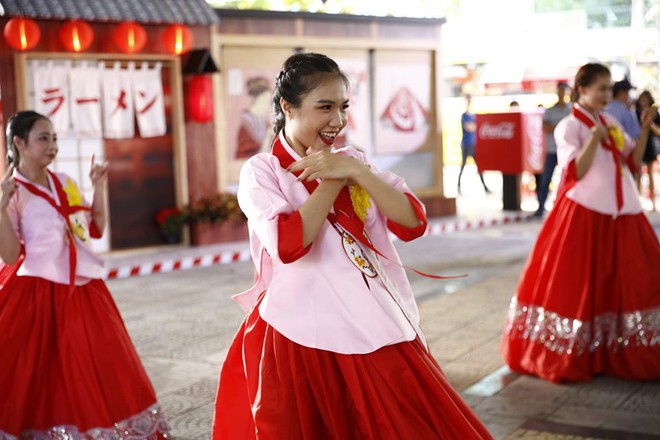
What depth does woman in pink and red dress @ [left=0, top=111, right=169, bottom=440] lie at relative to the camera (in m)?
3.46

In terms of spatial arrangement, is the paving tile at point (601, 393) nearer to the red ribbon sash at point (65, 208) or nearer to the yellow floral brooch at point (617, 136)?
the yellow floral brooch at point (617, 136)

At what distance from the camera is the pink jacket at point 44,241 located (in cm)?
352

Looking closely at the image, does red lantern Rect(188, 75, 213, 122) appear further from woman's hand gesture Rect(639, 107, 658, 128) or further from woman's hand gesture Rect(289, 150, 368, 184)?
woman's hand gesture Rect(289, 150, 368, 184)

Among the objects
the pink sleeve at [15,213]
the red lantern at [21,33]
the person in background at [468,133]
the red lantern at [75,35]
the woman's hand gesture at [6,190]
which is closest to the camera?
the woman's hand gesture at [6,190]

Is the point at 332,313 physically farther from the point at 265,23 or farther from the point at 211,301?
the point at 265,23

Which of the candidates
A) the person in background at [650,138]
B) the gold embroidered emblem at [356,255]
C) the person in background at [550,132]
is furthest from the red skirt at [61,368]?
the person in background at [650,138]

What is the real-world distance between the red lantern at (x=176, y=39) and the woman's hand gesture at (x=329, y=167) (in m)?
7.46

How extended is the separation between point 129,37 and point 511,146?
5135 mm

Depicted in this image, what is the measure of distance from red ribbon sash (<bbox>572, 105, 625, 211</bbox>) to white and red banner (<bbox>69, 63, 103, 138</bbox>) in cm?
570

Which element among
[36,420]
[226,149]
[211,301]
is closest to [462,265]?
[211,301]

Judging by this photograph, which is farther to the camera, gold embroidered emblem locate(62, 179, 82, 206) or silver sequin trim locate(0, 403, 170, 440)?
gold embroidered emblem locate(62, 179, 82, 206)

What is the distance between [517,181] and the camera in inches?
469

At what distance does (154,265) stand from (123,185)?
200 centimetres

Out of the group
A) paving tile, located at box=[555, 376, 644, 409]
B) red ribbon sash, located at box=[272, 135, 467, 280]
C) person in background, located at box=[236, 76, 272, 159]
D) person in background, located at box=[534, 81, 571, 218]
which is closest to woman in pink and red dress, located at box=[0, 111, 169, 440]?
red ribbon sash, located at box=[272, 135, 467, 280]
